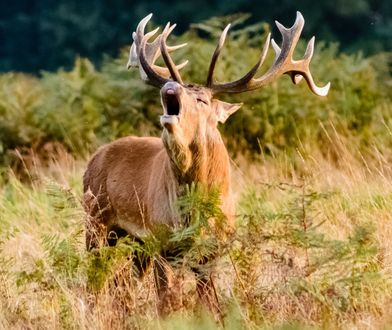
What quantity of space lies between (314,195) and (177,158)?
0.94 metres

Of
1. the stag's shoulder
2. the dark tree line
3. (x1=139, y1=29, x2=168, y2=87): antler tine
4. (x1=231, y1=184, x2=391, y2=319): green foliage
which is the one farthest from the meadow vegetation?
the dark tree line

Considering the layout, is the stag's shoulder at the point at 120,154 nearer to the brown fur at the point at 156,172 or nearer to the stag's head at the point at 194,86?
the brown fur at the point at 156,172

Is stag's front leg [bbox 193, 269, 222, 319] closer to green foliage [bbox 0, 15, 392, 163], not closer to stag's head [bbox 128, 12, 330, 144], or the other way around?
stag's head [bbox 128, 12, 330, 144]

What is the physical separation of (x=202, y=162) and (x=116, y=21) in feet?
92.8

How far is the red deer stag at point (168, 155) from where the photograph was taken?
8164 mm

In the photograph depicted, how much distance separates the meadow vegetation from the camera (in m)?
7.60

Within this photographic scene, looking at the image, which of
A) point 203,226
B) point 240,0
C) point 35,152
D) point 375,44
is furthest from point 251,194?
point 240,0

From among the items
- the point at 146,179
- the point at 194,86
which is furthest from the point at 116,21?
the point at 194,86

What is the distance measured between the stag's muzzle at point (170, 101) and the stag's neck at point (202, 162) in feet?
0.65

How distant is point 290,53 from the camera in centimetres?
886

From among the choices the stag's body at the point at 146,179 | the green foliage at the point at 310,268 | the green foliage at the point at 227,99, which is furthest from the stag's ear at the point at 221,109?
the green foliage at the point at 227,99

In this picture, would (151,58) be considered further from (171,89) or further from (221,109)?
(171,89)

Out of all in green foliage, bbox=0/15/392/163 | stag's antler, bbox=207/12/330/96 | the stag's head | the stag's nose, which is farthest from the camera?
green foliage, bbox=0/15/392/163

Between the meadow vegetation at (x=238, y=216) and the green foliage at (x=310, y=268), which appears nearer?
the green foliage at (x=310, y=268)
